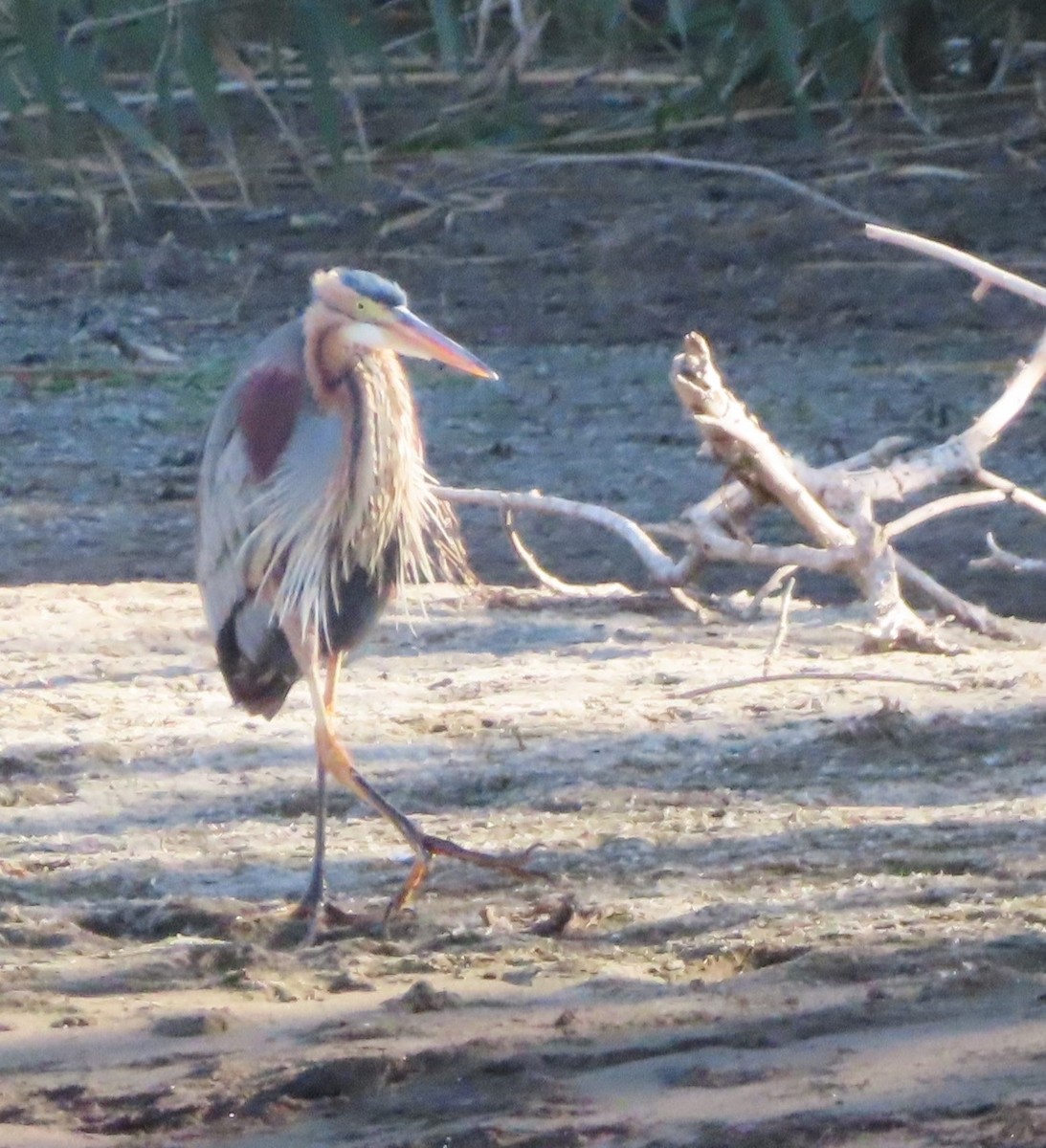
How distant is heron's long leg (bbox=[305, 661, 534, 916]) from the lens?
425 centimetres

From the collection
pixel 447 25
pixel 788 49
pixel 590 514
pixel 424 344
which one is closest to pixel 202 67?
pixel 447 25

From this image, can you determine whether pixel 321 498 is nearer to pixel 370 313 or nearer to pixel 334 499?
pixel 334 499

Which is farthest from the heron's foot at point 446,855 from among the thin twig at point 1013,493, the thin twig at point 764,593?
the thin twig at point 1013,493

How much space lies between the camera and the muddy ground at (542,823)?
320 cm

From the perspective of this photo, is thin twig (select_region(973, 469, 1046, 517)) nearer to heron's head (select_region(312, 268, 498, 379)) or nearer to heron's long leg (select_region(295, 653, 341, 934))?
heron's head (select_region(312, 268, 498, 379))

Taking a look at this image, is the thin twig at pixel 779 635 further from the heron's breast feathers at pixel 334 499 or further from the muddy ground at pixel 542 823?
the heron's breast feathers at pixel 334 499

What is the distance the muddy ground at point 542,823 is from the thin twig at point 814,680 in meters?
0.03

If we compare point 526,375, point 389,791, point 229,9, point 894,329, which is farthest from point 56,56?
point 389,791

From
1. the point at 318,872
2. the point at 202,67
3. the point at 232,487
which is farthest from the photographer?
the point at 202,67

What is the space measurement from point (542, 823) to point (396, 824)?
1.35ft

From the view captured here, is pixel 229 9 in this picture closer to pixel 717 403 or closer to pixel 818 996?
pixel 717 403

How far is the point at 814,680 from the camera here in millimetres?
5410

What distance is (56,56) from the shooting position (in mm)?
10547

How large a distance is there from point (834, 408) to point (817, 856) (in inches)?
186
